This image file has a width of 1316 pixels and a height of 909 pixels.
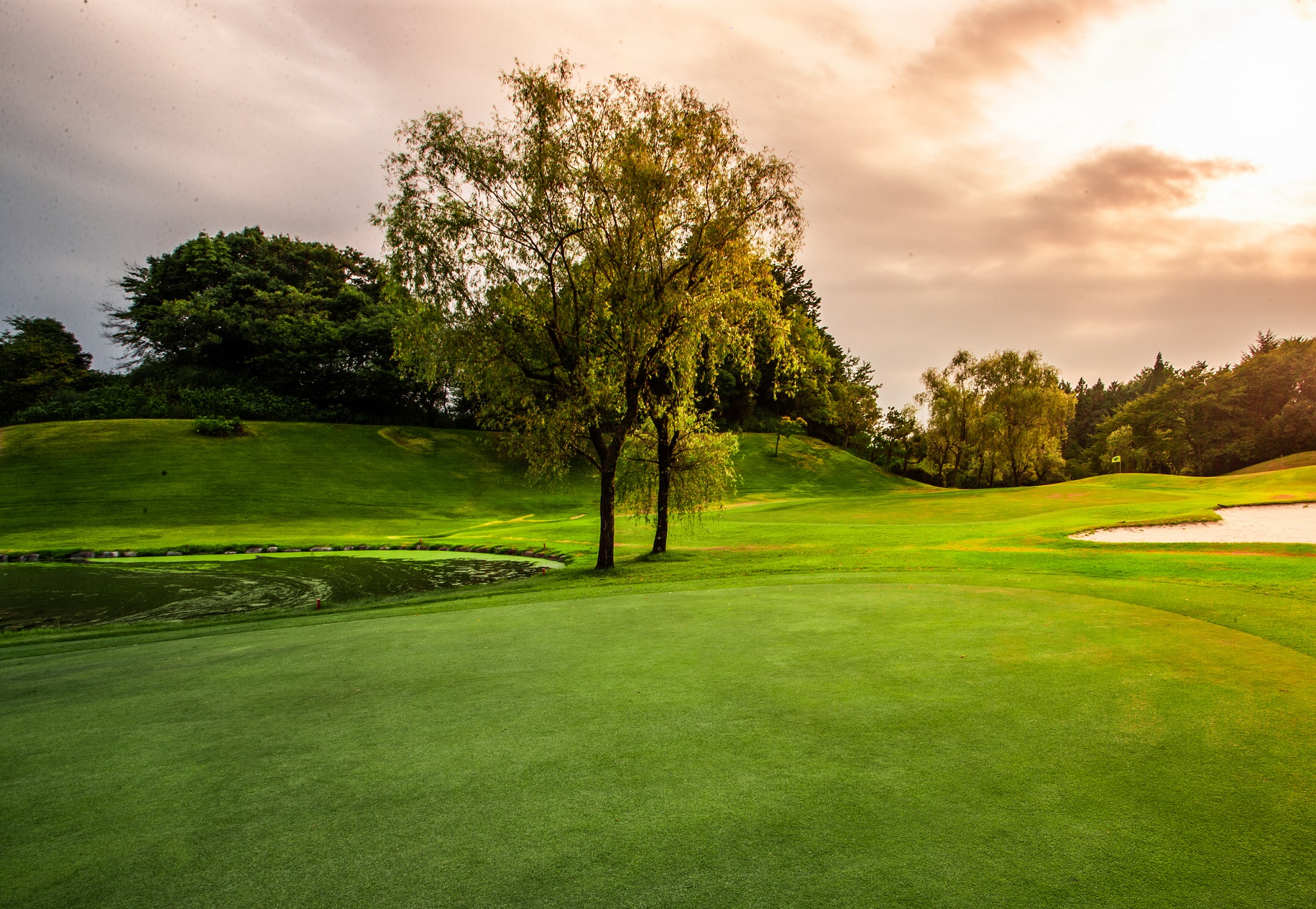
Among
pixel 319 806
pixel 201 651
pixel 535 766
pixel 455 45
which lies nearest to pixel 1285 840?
pixel 535 766

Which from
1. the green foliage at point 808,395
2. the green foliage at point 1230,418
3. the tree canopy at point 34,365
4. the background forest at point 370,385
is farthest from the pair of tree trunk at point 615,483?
Answer: the green foliage at point 1230,418

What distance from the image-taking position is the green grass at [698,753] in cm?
251

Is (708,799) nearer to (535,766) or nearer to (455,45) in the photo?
(535,766)

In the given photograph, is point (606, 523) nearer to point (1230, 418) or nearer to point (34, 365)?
point (34, 365)

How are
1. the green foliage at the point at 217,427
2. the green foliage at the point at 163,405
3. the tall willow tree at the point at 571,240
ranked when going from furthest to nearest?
the green foliage at the point at 163,405, the green foliage at the point at 217,427, the tall willow tree at the point at 571,240

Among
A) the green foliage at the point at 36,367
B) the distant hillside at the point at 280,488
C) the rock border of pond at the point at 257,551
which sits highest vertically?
the green foliage at the point at 36,367

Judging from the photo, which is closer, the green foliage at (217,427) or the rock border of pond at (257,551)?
the rock border of pond at (257,551)

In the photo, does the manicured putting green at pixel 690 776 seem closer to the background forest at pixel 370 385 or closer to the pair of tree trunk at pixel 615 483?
the pair of tree trunk at pixel 615 483

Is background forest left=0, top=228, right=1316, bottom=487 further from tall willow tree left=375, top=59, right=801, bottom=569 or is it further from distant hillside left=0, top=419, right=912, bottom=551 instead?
tall willow tree left=375, top=59, right=801, bottom=569

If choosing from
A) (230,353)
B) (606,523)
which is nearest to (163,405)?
(230,353)

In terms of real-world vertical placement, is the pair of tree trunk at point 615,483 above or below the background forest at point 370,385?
below

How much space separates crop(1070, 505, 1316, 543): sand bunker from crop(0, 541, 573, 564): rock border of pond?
648 inches

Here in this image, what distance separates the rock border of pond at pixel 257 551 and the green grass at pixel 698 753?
44.7ft

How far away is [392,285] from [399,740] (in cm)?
1420
